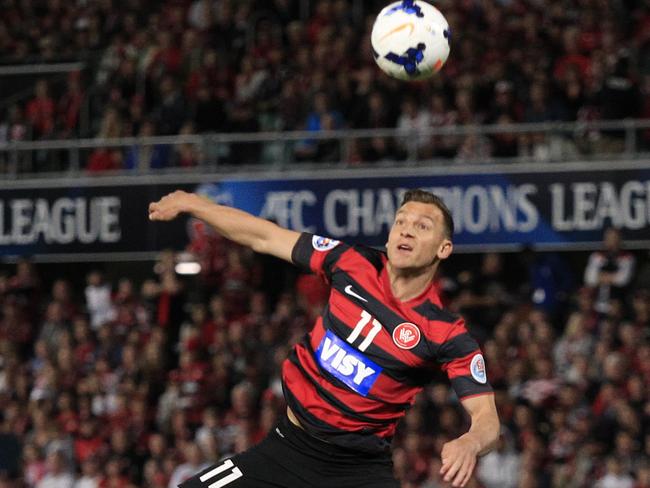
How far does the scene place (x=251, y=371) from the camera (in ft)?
51.1

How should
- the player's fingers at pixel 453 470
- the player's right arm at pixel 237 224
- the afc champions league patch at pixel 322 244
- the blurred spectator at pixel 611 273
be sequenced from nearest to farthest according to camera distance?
1. the player's fingers at pixel 453 470
2. the player's right arm at pixel 237 224
3. the afc champions league patch at pixel 322 244
4. the blurred spectator at pixel 611 273

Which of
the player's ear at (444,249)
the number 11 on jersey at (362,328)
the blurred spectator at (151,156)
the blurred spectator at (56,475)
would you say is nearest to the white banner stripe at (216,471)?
the number 11 on jersey at (362,328)

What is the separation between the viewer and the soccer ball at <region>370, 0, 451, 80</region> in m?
9.23

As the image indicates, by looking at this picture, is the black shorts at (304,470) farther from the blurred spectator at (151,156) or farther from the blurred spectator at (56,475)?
the blurred spectator at (151,156)

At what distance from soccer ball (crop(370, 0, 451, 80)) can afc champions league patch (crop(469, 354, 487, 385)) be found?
9.35 ft

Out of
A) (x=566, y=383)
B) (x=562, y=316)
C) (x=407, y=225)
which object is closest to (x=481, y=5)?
(x=562, y=316)

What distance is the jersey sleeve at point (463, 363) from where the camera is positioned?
22.4 ft

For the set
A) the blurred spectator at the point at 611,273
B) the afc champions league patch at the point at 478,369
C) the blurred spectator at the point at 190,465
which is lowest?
the blurred spectator at the point at 190,465

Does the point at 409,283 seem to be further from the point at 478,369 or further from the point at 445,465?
the point at 445,465

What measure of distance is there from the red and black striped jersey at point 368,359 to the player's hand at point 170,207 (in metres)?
0.84

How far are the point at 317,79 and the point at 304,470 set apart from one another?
1077 cm

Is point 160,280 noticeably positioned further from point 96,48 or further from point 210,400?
point 96,48

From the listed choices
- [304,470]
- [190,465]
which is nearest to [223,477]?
[304,470]

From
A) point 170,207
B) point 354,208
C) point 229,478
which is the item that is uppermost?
point 170,207
